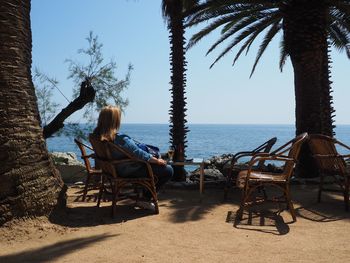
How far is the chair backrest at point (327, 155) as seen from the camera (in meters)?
5.81

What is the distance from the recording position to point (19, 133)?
4.55m

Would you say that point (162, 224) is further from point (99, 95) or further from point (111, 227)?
point (99, 95)

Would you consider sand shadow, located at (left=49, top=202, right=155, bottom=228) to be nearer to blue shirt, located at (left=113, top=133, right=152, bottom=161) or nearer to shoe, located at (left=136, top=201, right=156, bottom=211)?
shoe, located at (left=136, top=201, right=156, bottom=211)

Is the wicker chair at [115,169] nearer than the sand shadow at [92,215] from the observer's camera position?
No

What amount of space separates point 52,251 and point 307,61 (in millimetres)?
7388

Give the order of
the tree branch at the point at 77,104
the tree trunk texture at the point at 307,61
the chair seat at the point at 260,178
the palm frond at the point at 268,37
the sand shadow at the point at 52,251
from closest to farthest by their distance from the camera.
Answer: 1. the sand shadow at the point at 52,251
2. the chair seat at the point at 260,178
3. the tree trunk texture at the point at 307,61
4. the tree branch at the point at 77,104
5. the palm frond at the point at 268,37

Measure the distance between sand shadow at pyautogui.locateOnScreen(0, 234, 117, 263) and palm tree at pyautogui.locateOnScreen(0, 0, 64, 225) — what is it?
0.63 meters

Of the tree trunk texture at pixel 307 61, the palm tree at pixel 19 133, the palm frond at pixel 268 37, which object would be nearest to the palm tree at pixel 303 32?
the tree trunk texture at pixel 307 61

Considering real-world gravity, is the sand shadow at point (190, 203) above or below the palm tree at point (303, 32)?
below

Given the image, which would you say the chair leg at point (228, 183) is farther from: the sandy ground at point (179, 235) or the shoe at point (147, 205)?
the shoe at point (147, 205)

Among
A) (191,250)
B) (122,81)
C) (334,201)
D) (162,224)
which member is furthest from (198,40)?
(191,250)

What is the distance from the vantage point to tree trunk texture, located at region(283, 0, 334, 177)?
375 inches

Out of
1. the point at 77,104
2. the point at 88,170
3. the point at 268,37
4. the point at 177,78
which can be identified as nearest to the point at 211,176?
the point at 177,78

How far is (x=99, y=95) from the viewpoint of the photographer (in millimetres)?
12508
